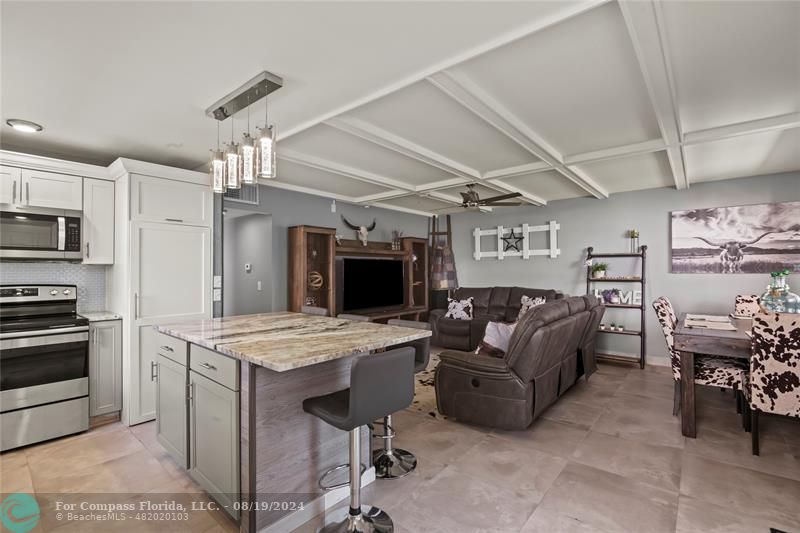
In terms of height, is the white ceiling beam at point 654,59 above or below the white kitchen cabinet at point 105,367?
above

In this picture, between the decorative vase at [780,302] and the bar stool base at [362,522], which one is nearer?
the bar stool base at [362,522]

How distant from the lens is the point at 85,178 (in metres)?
3.31

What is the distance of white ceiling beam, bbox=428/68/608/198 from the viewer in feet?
7.56

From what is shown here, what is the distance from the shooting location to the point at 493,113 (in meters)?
2.73

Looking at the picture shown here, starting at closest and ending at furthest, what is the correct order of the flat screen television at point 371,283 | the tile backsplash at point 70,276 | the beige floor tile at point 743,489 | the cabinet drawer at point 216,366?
the cabinet drawer at point 216,366
the beige floor tile at point 743,489
the tile backsplash at point 70,276
the flat screen television at point 371,283

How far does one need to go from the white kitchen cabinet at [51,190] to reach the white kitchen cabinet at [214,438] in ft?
7.33

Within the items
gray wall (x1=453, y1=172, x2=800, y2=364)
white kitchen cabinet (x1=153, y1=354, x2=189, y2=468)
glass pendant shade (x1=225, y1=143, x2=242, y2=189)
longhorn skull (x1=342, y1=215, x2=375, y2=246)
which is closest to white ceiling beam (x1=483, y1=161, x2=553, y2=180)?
gray wall (x1=453, y1=172, x2=800, y2=364)

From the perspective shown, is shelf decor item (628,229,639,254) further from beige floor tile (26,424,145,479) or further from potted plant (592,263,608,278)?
beige floor tile (26,424,145,479)

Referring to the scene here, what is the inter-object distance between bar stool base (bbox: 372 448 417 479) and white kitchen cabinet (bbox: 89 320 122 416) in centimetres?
248

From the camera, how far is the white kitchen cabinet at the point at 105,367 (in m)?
3.24

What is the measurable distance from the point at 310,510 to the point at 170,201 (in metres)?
2.98

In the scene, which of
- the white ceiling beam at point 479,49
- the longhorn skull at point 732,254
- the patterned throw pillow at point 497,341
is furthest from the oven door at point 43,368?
the longhorn skull at point 732,254

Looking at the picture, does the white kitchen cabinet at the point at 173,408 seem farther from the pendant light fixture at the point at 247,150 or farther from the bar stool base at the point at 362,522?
the pendant light fixture at the point at 247,150

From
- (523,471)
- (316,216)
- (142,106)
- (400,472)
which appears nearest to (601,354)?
(523,471)
